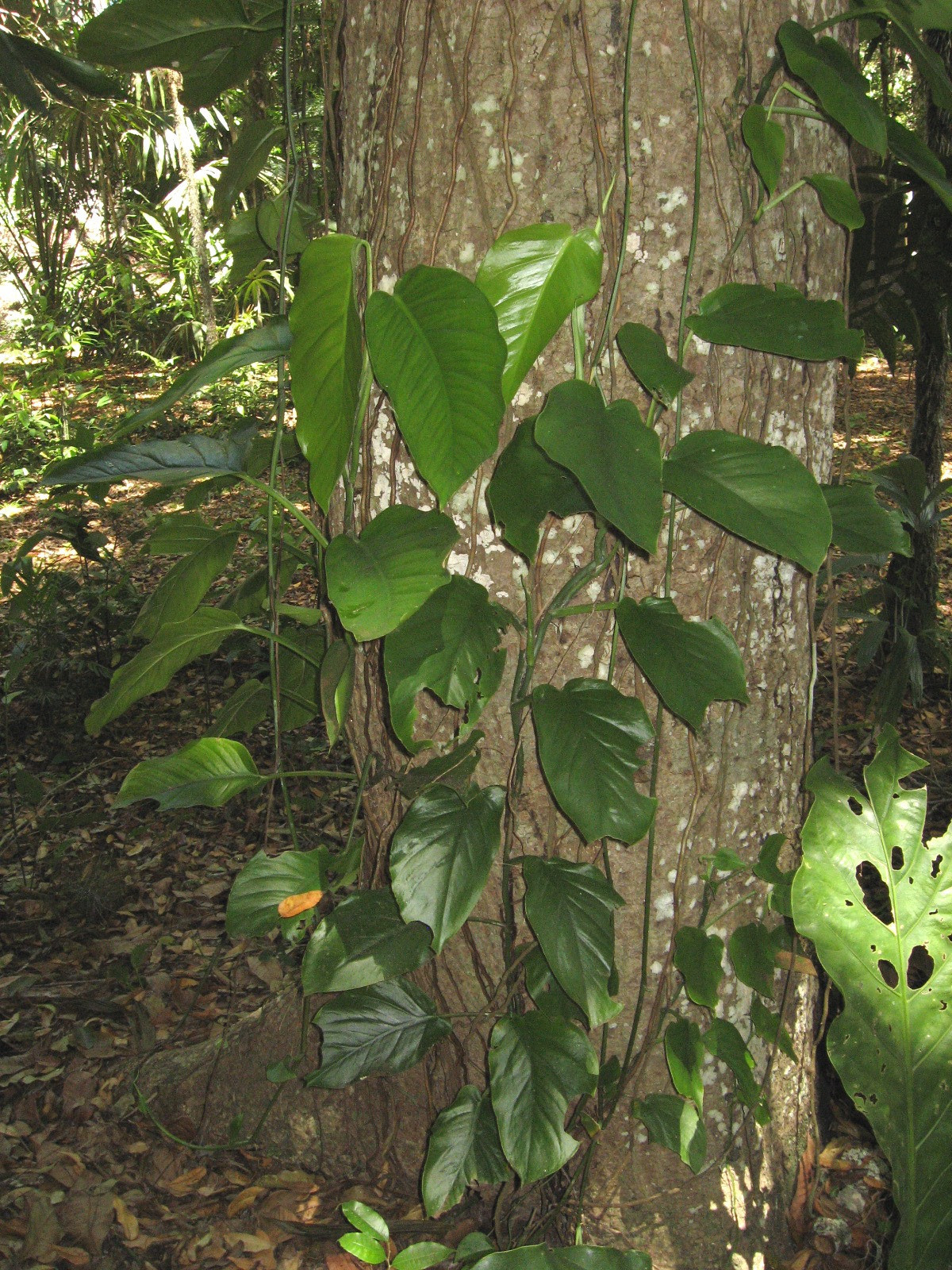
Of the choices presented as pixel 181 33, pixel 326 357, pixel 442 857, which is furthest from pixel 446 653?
pixel 181 33

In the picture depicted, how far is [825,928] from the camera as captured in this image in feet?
3.90

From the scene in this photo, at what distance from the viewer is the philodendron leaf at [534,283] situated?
975 mm

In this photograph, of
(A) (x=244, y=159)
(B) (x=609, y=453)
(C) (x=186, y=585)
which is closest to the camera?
(B) (x=609, y=453)

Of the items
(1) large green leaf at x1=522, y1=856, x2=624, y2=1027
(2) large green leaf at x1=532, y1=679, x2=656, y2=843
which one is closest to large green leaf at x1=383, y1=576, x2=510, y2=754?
(2) large green leaf at x1=532, y1=679, x2=656, y2=843

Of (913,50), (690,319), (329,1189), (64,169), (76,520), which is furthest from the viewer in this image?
(64,169)

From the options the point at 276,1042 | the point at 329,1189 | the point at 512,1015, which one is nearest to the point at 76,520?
the point at 276,1042

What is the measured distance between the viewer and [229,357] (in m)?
1.07

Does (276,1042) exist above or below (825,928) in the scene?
below

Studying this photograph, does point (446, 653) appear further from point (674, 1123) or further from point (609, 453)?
point (674, 1123)

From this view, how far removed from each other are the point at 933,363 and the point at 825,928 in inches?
98.5

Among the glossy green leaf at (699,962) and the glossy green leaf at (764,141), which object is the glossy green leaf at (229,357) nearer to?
the glossy green leaf at (764,141)

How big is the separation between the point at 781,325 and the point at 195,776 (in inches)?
34.6

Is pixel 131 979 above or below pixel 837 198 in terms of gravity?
below

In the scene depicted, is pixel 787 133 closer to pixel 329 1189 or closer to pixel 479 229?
pixel 479 229
